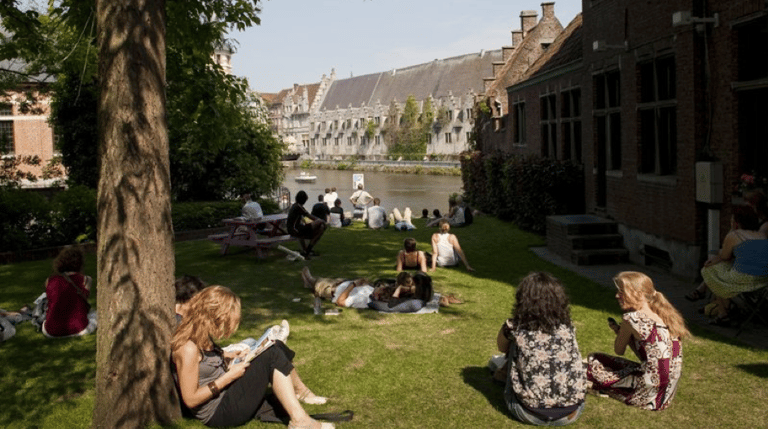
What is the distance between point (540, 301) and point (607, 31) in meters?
11.9

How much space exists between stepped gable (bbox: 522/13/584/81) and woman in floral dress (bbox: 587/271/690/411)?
14235 millimetres

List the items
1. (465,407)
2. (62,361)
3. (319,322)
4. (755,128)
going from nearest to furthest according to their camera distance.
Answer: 1. (465,407)
2. (62,361)
3. (319,322)
4. (755,128)

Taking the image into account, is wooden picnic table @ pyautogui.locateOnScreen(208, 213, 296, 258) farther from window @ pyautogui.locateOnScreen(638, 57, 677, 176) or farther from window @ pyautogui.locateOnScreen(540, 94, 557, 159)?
window @ pyautogui.locateOnScreen(540, 94, 557, 159)

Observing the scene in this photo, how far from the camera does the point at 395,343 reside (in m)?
8.62

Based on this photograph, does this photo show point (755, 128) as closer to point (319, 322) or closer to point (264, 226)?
point (319, 322)

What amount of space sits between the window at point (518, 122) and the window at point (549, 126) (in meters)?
2.87

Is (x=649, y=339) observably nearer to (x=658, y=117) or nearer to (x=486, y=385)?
(x=486, y=385)

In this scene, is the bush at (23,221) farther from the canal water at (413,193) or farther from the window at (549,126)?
the canal water at (413,193)

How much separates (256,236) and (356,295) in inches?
271

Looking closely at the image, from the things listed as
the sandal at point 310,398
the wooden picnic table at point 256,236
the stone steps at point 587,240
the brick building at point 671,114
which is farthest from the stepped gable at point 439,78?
the sandal at point 310,398

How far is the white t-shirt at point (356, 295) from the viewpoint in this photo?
34.6 ft

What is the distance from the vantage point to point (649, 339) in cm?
602

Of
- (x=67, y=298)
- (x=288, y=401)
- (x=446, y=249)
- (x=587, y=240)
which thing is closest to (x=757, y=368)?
(x=288, y=401)

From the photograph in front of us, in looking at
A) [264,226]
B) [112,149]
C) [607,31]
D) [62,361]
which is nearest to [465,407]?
[112,149]
